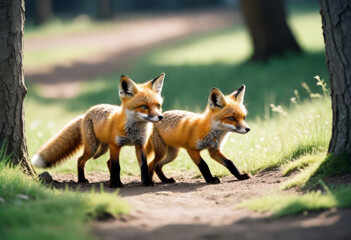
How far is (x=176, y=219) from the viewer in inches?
174

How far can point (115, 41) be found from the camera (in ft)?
87.7

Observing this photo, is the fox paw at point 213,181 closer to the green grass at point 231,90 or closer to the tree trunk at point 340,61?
the green grass at point 231,90

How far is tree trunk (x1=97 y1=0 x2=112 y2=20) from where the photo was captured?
31597 mm

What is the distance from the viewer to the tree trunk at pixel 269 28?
1563 centimetres

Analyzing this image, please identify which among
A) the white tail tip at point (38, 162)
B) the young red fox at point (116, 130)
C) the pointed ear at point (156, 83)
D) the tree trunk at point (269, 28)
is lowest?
the white tail tip at point (38, 162)

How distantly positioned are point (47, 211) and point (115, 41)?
23.0 m

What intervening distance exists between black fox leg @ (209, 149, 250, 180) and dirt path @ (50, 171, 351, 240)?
0.44 meters

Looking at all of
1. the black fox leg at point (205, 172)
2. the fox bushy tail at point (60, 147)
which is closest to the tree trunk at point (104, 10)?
the fox bushy tail at point (60, 147)

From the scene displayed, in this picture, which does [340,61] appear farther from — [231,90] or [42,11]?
[42,11]

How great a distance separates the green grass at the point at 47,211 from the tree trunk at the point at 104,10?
27.7 meters

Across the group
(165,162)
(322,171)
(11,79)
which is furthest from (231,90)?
(11,79)

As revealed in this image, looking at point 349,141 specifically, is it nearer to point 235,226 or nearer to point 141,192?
point 235,226

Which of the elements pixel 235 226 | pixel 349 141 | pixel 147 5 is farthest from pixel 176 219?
pixel 147 5

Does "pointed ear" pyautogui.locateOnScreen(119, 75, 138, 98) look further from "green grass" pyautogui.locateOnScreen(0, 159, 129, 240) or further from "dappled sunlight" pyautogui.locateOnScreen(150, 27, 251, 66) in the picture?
"dappled sunlight" pyautogui.locateOnScreen(150, 27, 251, 66)
